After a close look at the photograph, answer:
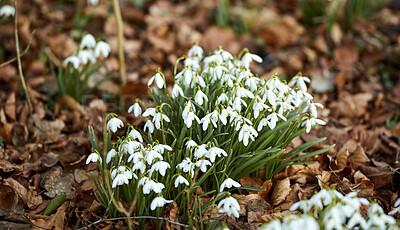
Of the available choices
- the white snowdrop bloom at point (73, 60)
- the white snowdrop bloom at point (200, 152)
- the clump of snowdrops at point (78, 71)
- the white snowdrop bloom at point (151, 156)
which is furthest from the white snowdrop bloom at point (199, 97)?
the white snowdrop bloom at point (73, 60)

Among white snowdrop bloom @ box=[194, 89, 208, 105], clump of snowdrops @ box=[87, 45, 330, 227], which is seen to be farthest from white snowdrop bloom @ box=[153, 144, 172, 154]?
white snowdrop bloom @ box=[194, 89, 208, 105]

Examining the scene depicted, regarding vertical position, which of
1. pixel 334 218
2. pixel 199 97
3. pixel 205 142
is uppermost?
pixel 199 97

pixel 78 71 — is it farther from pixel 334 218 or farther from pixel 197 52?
pixel 334 218

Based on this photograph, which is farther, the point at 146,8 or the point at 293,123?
the point at 146,8

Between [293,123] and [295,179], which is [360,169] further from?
[293,123]

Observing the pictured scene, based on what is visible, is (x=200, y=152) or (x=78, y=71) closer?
(x=200, y=152)

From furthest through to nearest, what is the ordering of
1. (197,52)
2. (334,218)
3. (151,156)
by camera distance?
(197,52), (151,156), (334,218)

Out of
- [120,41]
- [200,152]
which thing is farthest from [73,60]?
[200,152]

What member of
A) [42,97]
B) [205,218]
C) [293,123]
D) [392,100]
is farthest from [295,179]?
[42,97]

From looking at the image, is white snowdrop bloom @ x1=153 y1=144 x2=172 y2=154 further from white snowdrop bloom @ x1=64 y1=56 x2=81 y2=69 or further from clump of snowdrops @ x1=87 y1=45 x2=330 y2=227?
white snowdrop bloom @ x1=64 y1=56 x2=81 y2=69
